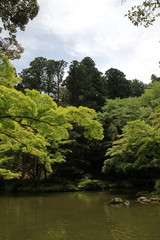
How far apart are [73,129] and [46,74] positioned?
1928 centimetres

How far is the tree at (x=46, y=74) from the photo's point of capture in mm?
39344

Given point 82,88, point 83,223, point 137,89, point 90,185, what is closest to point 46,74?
point 82,88

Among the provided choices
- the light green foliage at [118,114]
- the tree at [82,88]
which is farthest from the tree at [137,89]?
the light green foliage at [118,114]

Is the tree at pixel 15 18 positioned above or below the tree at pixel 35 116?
above

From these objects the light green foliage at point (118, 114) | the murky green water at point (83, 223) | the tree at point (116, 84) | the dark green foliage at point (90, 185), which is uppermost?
the tree at point (116, 84)

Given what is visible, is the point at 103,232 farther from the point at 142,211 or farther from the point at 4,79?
the point at 4,79

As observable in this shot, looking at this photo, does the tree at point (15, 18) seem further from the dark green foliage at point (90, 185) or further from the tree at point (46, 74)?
the tree at point (46, 74)

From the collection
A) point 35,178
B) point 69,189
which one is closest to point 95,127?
point 69,189

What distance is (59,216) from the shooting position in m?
9.60

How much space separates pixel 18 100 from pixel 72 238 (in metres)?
4.71

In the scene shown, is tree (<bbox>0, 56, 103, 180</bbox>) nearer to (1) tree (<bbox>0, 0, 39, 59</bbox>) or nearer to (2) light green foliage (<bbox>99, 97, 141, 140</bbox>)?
(1) tree (<bbox>0, 0, 39, 59</bbox>)

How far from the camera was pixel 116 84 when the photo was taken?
137 ft

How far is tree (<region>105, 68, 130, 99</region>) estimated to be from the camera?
4138 centimetres

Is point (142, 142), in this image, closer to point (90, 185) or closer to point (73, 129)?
point (90, 185)
